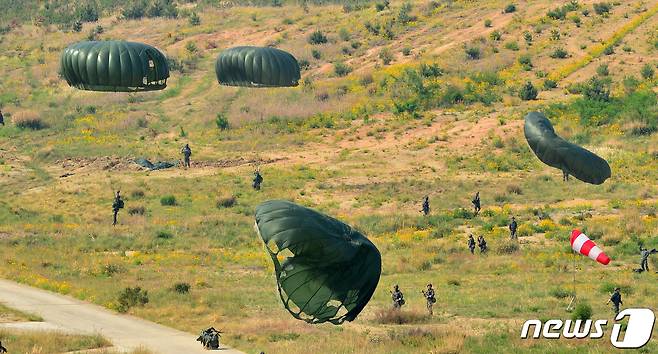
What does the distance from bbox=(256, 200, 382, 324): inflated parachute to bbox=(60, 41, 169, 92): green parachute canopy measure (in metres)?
22.8

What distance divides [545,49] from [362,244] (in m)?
60.7

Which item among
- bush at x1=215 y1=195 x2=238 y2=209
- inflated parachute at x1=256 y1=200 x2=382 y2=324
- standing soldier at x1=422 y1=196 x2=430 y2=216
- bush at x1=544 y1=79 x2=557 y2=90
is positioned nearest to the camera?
inflated parachute at x1=256 y1=200 x2=382 y2=324

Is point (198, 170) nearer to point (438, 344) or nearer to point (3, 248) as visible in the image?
point (3, 248)

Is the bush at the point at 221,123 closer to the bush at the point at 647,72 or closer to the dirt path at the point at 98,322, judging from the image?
the bush at the point at 647,72

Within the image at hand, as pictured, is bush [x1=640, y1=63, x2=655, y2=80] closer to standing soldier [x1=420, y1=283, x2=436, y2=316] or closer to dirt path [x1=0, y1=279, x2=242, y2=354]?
standing soldier [x1=420, y1=283, x2=436, y2=316]

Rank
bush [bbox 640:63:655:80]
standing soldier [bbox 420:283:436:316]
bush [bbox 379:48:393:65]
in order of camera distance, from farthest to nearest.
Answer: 1. bush [bbox 379:48:393:65]
2. bush [bbox 640:63:655:80]
3. standing soldier [bbox 420:283:436:316]

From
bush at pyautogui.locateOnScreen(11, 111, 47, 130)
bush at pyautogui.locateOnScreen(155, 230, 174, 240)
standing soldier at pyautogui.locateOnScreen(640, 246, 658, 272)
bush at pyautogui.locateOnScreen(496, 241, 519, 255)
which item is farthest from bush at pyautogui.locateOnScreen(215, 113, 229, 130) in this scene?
standing soldier at pyautogui.locateOnScreen(640, 246, 658, 272)

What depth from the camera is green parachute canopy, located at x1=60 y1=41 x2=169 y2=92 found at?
54281 millimetres

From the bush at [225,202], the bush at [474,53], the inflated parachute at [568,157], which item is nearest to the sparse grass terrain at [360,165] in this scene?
the bush at [225,202]

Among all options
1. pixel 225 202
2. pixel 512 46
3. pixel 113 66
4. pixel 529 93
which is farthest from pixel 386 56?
pixel 113 66

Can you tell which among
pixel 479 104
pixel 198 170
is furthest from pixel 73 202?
pixel 479 104

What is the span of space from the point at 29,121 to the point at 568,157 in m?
51.4

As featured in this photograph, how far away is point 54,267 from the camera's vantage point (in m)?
51.0

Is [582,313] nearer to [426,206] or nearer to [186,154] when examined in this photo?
[426,206]
